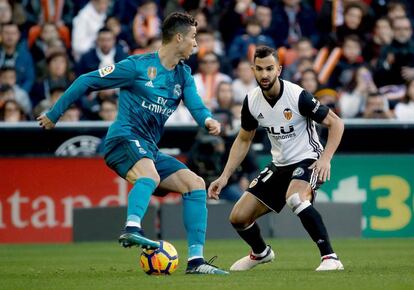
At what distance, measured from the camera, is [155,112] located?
1088 centimetres

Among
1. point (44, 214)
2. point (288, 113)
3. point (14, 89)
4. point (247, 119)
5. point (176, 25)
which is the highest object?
point (176, 25)

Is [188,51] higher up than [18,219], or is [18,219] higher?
[188,51]

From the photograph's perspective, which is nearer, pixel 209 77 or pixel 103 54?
pixel 209 77

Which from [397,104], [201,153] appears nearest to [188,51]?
[201,153]

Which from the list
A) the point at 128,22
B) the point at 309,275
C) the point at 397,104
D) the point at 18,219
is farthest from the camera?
the point at 128,22

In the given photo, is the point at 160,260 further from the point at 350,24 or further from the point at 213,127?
the point at 350,24

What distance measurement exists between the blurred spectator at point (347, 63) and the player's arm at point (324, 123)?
8.86m

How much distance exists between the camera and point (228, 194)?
59.2 feet

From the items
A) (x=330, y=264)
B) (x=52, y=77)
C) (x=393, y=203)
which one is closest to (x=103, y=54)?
(x=52, y=77)

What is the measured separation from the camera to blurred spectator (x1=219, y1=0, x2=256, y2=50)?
21.1 metres

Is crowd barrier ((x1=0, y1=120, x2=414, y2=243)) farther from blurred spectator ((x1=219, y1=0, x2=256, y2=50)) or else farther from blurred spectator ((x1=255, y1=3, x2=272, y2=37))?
blurred spectator ((x1=219, y1=0, x2=256, y2=50))

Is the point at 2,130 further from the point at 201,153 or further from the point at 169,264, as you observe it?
the point at 169,264

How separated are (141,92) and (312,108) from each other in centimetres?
158

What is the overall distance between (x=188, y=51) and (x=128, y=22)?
1059 centimetres
